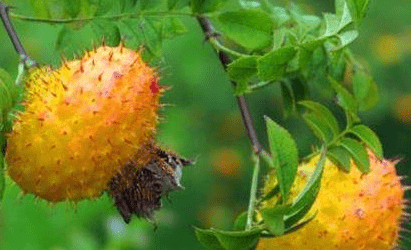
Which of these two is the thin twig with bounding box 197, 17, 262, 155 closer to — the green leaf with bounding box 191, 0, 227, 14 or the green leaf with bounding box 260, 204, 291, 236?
the green leaf with bounding box 191, 0, 227, 14

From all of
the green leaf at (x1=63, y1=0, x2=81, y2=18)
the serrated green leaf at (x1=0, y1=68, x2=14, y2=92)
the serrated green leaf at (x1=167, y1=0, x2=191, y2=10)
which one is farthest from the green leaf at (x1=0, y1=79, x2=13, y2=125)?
the serrated green leaf at (x1=167, y1=0, x2=191, y2=10)

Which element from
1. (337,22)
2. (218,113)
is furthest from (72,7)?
(218,113)

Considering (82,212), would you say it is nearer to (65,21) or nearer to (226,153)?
(226,153)

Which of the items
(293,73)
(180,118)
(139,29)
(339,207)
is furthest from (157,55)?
(180,118)

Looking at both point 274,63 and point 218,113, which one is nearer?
point 274,63

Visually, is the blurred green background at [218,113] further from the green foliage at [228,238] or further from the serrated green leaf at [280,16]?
the green foliage at [228,238]

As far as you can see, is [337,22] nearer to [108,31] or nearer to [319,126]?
[319,126]
